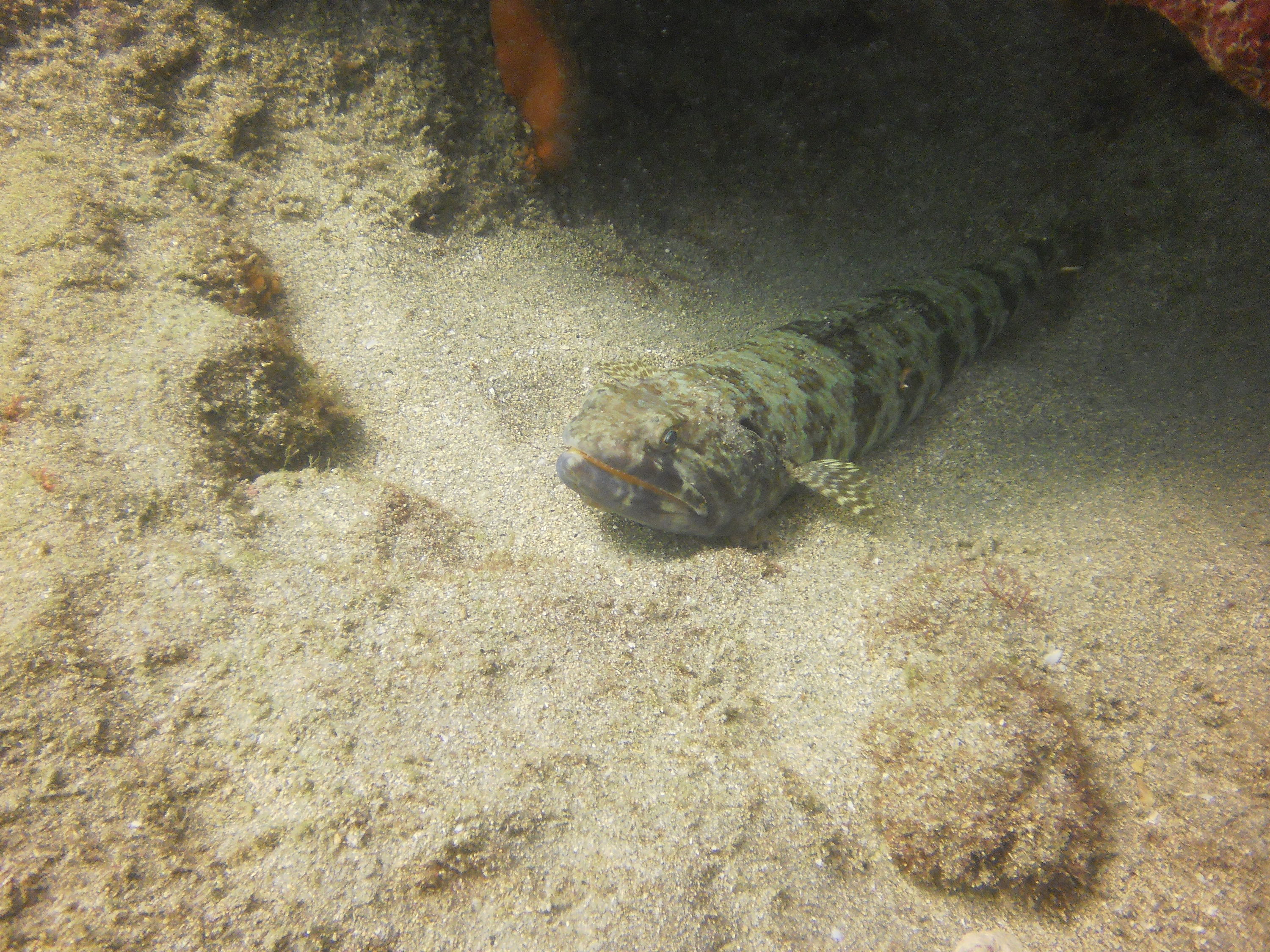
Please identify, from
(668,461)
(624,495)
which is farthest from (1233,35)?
(624,495)

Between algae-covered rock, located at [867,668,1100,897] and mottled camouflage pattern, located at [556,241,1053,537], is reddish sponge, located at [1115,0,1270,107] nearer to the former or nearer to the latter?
mottled camouflage pattern, located at [556,241,1053,537]

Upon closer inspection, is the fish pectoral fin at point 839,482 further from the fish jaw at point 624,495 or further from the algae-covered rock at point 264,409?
the algae-covered rock at point 264,409

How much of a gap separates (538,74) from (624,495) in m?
3.44

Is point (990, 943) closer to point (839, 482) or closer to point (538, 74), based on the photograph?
point (839, 482)

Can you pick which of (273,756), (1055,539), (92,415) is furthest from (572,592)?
(1055,539)

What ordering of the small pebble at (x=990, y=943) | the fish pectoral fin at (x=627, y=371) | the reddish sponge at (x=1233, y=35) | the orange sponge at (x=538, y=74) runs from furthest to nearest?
the orange sponge at (x=538, y=74), the fish pectoral fin at (x=627, y=371), the reddish sponge at (x=1233, y=35), the small pebble at (x=990, y=943)

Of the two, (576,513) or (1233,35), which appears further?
(576,513)

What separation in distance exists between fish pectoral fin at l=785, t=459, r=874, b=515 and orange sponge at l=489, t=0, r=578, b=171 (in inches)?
128

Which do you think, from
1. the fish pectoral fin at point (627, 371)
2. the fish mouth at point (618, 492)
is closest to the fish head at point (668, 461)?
the fish mouth at point (618, 492)

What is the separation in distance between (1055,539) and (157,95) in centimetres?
639

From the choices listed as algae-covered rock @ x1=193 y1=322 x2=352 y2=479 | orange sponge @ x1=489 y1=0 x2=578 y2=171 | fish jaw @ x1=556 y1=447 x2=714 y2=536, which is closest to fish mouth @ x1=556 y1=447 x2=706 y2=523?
fish jaw @ x1=556 y1=447 x2=714 y2=536

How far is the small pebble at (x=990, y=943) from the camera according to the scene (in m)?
1.82

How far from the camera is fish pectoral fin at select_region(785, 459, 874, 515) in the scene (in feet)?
10.8

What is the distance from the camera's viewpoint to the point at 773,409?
356 cm
